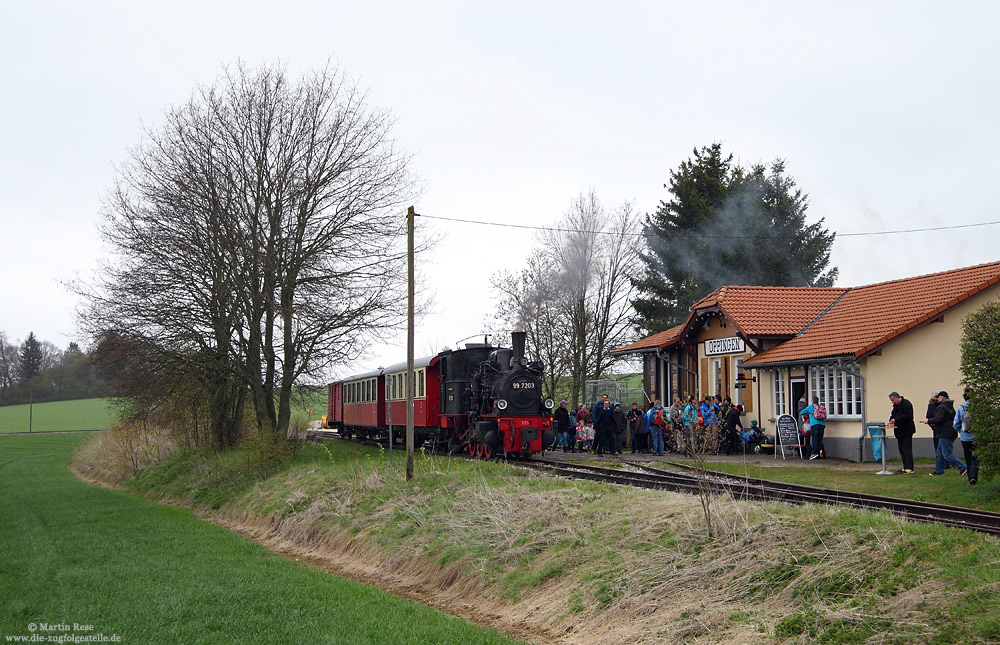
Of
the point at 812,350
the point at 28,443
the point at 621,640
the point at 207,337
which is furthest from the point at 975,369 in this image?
the point at 28,443

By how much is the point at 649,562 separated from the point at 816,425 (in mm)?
13731

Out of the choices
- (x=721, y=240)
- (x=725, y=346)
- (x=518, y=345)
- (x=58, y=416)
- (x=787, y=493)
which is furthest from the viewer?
(x=58, y=416)

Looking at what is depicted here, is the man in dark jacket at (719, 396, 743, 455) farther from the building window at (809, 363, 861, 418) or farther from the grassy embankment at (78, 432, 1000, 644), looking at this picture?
the grassy embankment at (78, 432, 1000, 644)

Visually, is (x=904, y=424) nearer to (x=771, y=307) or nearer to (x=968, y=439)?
(x=968, y=439)

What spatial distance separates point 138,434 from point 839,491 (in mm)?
24689

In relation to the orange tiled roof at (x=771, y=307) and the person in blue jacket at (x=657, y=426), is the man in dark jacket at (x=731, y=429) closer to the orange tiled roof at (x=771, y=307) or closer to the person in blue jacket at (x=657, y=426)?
the person in blue jacket at (x=657, y=426)

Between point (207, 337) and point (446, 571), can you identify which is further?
point (207, 337)

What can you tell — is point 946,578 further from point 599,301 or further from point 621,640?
point 599,301

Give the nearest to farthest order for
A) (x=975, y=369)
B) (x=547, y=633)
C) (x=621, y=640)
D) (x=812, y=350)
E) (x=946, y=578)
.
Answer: (x=946, y=578)
(x=621, y=640)
(x=547, y=633)
(x=975, y=369)
(x=812, y=350)

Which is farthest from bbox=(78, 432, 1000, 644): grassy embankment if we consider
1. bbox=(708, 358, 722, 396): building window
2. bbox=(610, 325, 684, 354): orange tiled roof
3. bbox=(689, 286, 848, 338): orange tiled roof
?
bbox=(610, 325, 684, 354): orange tiled roof

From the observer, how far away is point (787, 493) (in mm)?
12562

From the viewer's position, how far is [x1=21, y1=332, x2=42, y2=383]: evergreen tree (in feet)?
326

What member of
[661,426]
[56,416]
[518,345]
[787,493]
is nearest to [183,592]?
[787,493]

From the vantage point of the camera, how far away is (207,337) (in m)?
25.0
